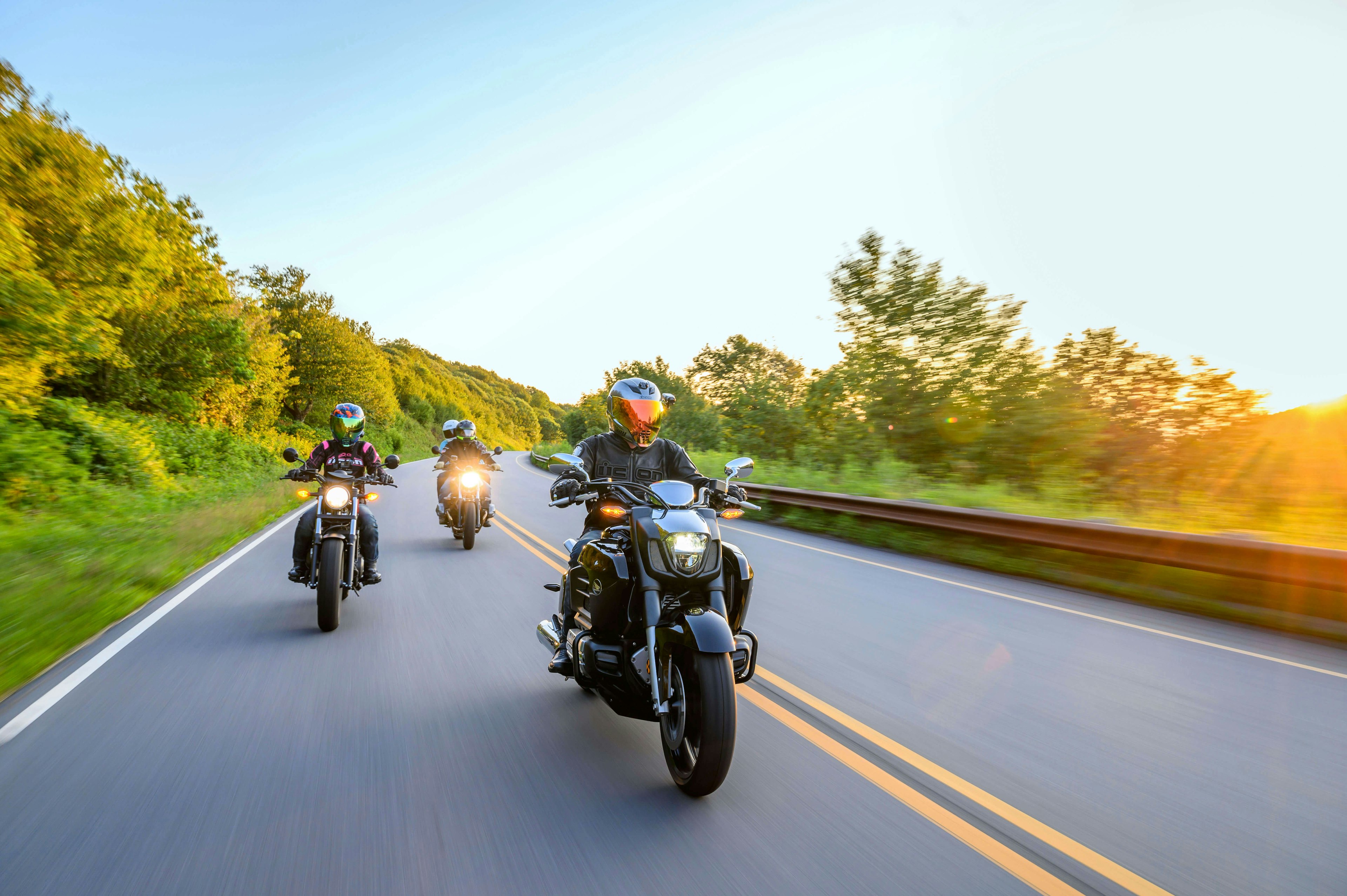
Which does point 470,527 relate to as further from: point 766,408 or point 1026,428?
point 766,408

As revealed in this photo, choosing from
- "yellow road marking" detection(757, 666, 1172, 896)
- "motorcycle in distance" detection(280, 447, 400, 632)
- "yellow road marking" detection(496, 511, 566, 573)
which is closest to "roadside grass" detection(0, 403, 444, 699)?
"motorcycle in distance" detection(280, 447, 400, 632)

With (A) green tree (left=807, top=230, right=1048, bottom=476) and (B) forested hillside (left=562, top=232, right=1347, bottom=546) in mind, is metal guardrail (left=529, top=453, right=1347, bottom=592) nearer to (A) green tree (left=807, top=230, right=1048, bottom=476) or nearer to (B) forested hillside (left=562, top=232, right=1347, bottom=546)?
(B) forested hillside (left=562, top=232, right=1347, bottom=546)

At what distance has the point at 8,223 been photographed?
37.4ft

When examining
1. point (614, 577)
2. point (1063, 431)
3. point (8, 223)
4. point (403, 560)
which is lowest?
point (403, 560)

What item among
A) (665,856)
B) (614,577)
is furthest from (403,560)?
(665,856)

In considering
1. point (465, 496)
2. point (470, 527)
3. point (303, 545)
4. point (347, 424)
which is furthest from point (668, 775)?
point (465, 496)

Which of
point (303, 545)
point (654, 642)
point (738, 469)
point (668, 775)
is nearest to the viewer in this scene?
point (654, 642)

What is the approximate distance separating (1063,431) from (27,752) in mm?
16724

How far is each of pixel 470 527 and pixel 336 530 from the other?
4558mm

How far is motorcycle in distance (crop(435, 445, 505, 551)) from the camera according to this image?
36.2 ft

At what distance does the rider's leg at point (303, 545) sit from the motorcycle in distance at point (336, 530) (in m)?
0.06

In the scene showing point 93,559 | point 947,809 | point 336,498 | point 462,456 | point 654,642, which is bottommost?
point 947,809

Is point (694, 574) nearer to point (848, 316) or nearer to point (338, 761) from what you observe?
point (338, 761)

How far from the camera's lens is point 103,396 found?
1903 centimetres
